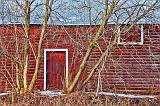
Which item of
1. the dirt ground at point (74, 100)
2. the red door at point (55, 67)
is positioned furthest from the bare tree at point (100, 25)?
the red door at point (55, 67)

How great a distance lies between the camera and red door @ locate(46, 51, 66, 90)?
2281 centimetres

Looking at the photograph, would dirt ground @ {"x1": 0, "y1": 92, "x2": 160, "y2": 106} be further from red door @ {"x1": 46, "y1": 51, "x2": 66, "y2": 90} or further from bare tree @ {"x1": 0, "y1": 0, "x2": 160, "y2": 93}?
red door @ {"x1": 46, "y1": 51, "x2": 66, "y2": 90}

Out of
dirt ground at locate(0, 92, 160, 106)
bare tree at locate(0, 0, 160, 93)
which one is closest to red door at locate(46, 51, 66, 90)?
bare tree at locate(0, 0, 160, 93)

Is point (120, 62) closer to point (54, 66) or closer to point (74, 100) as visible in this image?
point (54, 66)

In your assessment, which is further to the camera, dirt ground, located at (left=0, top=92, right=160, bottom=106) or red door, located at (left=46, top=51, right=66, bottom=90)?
red door, located at (left=46, top=51, right=66, bottom=90)

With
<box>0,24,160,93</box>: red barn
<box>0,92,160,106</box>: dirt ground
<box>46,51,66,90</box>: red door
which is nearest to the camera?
<box>0,92,160,106</box>: dirt ground

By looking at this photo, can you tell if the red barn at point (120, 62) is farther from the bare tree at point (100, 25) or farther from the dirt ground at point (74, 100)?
the dirt ground at point (74, 100)

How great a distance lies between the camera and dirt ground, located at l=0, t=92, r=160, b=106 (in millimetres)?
13953

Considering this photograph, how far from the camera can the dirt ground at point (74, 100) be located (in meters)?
14.0

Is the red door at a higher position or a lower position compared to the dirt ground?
higher

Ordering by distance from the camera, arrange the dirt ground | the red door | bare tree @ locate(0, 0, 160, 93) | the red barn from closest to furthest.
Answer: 1. the dirt ground
2. bare tree @ locate(0, 0, 160, 93)
3. the red barn
4. the red door

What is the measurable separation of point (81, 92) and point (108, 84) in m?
6.93

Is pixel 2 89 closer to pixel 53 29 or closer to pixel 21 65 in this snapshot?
pixel 53 29

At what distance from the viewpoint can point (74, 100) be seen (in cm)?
1430
